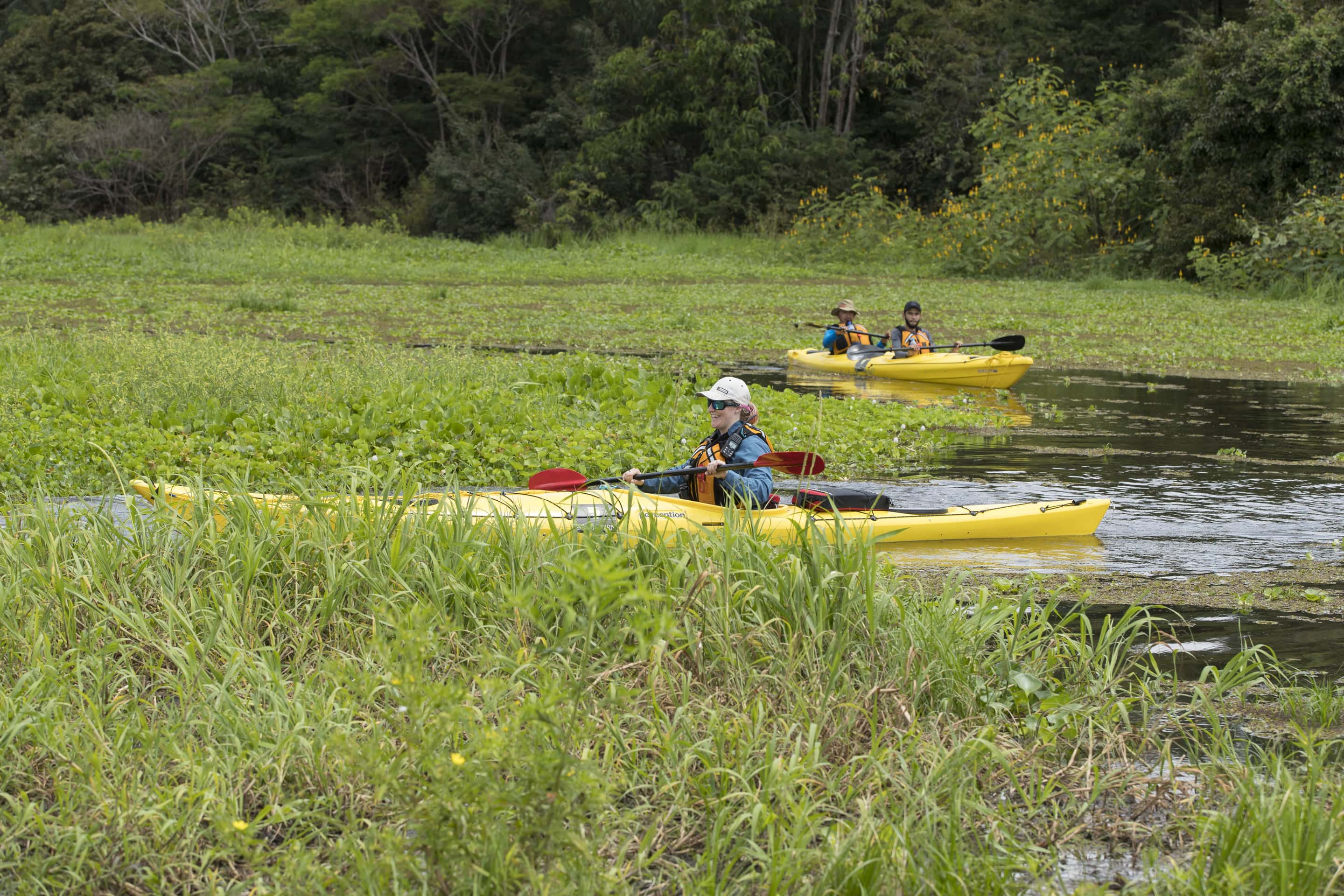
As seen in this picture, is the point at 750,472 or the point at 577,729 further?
the point at 750,472

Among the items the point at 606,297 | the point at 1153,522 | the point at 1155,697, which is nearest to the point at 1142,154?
the point at 606,297

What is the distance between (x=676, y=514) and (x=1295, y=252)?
19801 mm

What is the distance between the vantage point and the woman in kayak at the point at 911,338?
14.6 metres

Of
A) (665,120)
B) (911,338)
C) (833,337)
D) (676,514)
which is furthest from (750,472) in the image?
(665,120)

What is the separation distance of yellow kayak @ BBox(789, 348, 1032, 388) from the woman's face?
737 cm

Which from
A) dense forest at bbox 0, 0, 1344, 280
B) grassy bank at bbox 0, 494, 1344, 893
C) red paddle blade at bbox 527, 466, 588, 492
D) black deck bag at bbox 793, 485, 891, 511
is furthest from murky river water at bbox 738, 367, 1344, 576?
dense forest at bbox 0, 0, 1344, 280

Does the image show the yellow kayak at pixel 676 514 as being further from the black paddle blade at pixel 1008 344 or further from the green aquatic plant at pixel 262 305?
the green aquatic plant at pixel 262 305

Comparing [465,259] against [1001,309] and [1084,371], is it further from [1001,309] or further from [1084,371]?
[1084,371]

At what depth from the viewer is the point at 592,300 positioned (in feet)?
73.1

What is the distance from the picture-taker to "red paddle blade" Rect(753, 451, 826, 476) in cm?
673

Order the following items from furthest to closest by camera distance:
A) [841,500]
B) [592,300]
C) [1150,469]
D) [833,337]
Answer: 1. [592,300]
2. [833,337]
3. [1150,469]
4. [841,500]

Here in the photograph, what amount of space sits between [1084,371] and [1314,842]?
41.3 feet

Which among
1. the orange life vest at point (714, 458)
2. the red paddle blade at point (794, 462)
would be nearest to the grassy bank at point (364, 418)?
the orange life vest at point (714, 458)

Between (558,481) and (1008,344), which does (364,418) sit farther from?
(1008,344)
